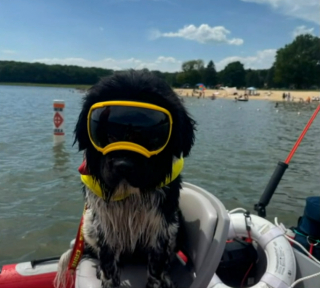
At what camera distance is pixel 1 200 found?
627cm

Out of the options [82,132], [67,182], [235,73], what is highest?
[82,132]

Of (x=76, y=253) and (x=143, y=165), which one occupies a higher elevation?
(x=143, y=165)

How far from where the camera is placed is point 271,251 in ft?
9.37

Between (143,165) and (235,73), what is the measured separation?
10526cm

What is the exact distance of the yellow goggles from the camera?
2098mm

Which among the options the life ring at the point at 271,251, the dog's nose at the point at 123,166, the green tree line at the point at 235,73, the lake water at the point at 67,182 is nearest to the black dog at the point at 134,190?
the dog's nose at the point at 123,166

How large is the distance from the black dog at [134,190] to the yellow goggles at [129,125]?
0.02 metres

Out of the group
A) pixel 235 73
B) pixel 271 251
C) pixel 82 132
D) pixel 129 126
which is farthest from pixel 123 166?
pixel 235 73

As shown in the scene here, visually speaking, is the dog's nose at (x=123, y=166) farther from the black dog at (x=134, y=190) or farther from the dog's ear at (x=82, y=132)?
the dog's ear at (x=82, y=132)

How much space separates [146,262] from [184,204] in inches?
21.7

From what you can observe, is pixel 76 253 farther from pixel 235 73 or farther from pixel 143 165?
pixel 235 73

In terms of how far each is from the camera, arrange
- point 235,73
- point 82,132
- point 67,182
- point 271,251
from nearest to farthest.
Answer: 1. point 82,132
2. point 271,251
3. point 67,182
4. point 235,73

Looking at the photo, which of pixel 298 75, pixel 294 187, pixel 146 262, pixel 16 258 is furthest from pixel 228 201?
pixel 298 75

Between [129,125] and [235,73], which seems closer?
[129,125]
